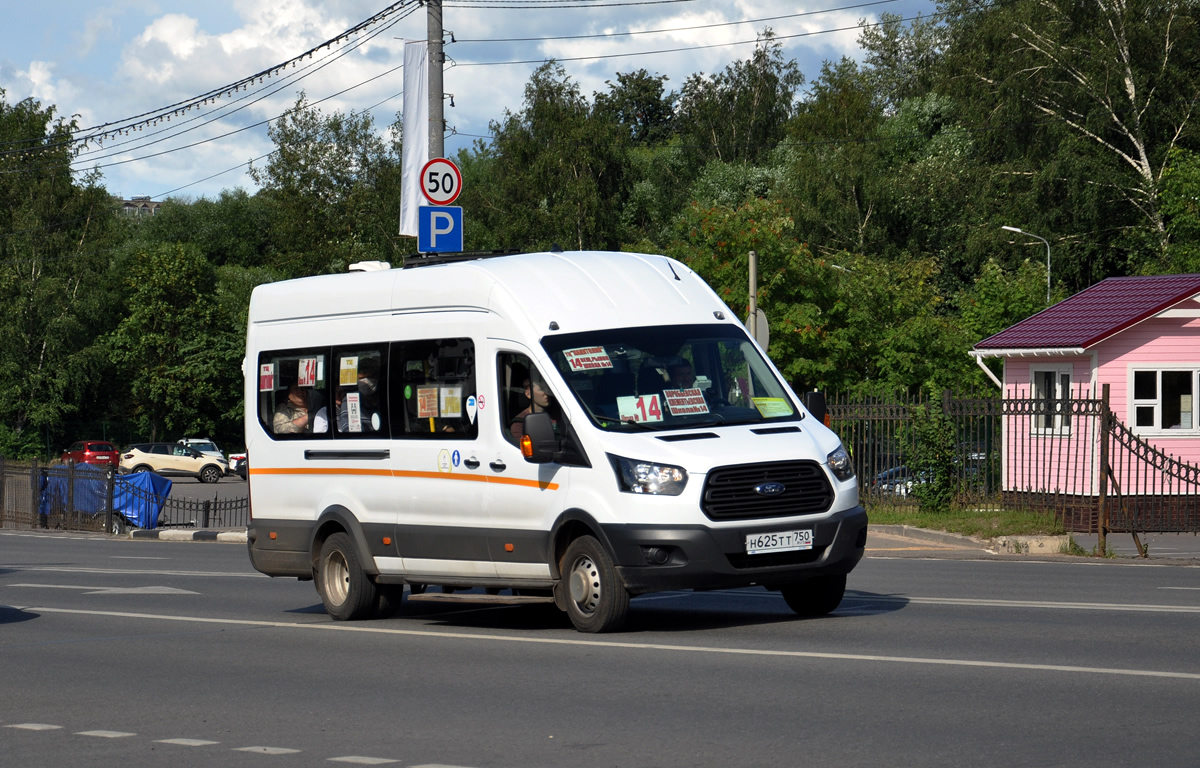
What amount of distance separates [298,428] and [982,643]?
20.9 feet

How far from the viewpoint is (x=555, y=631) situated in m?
11.6

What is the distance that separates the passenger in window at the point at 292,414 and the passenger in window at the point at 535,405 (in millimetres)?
2809

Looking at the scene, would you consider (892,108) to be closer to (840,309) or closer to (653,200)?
(653,200)

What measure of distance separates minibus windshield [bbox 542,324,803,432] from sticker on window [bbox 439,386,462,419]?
3.29ft

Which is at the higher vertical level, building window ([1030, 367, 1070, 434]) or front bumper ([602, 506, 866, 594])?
building window ([1030, 367, 1070, 434])

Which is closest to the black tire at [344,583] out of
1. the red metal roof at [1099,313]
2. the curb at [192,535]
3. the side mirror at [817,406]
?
the side mirror at [817,406]

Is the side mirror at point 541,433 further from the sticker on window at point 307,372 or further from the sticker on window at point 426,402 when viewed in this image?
the sticker on window at point 307,372

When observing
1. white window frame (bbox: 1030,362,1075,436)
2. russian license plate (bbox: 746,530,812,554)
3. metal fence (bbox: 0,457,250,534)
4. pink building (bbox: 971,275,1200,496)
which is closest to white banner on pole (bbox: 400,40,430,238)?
pink building (bbox: 971,275,1200,496)

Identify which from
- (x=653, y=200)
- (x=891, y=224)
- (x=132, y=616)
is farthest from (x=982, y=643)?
(x=653, y=200)

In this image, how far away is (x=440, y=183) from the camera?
22031 mm

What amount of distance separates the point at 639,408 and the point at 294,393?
3.97 m

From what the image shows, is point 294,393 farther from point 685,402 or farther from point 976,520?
point 976,520

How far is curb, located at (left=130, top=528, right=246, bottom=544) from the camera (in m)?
31.0

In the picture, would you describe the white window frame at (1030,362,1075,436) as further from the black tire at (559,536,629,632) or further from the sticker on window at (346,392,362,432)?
the black tire at (559,536,629,632)
